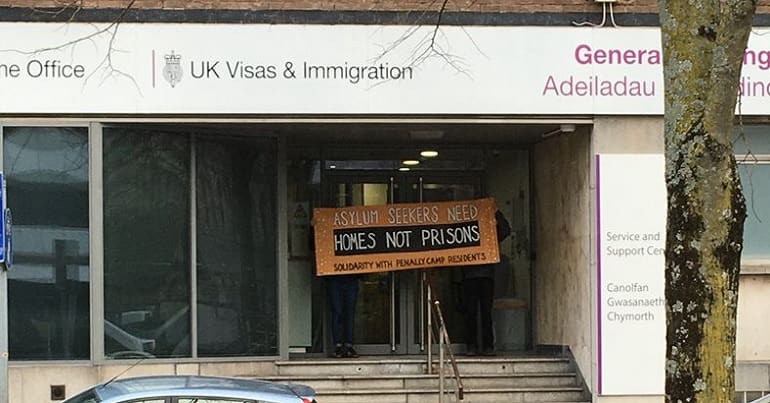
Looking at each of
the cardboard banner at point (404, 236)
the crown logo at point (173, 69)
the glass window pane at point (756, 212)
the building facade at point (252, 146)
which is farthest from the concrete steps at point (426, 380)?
the crown logo at point (173, 69)

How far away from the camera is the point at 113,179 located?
42.4 ft

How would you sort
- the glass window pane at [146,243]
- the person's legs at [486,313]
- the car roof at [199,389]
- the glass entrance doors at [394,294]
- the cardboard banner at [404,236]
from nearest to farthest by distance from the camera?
the car roof at [199,389]
the glass window pane at [146,243]
the cardboard banner at [404,236]
the person's legs at [486,313]
the glass entrance doors at [394,294]

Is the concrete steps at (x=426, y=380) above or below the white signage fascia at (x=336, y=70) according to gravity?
below

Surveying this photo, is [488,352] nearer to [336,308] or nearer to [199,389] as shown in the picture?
[336,308]

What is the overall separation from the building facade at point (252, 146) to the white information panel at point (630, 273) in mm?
22

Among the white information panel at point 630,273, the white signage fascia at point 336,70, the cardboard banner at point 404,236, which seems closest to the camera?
the white signage fascia at point 336,70

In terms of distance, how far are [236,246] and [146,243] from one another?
1.07 meters

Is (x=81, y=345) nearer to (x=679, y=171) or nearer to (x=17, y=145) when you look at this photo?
(x=17, y=145)

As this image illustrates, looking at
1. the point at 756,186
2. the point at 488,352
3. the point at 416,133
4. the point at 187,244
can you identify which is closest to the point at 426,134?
the point at 416,133

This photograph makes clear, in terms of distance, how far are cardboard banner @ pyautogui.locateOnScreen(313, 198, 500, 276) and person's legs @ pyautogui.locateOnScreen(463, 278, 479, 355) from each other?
14.4 inches

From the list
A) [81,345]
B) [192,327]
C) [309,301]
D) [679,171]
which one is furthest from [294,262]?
[679,171]

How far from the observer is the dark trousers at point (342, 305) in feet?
48.3

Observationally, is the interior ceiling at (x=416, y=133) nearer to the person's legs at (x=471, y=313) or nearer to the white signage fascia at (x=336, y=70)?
the white signage fascia at (x=336, y=70)

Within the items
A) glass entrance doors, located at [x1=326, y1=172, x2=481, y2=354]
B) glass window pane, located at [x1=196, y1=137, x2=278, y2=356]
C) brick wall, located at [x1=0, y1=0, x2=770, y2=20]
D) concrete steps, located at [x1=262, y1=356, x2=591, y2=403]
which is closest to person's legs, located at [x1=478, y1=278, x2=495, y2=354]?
glass entrance doors, located at [x1=326, y1=172, x2=481, y2=354]
